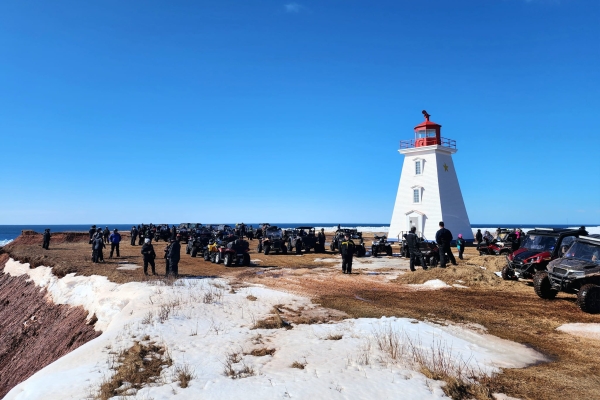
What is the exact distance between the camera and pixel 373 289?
12.4 m

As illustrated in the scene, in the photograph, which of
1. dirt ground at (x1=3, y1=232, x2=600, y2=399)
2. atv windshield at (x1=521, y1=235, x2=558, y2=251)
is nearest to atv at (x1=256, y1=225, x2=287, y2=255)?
dirt ground at (x1=3, y1=232, x2=600, y2=399)

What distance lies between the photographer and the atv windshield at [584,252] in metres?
9.45

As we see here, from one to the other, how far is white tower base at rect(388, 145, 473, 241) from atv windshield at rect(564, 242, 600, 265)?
823 inches

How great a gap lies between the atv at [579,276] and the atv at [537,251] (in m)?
1.31

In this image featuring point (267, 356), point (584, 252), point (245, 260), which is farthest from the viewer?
point (245, 260)

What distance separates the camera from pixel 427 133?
1281 inches

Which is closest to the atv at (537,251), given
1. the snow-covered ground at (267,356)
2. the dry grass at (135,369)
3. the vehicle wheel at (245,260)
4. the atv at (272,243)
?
the snow-covered ground at (267,356)

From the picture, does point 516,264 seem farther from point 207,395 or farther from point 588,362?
point 207,395

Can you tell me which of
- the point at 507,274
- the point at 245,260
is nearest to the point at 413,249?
the point at 507,274

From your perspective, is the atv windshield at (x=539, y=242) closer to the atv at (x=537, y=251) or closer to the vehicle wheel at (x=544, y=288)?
the atv at (x=537, y=251)

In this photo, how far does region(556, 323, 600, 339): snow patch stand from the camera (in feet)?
24.3

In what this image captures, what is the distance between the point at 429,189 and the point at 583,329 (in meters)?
24.8

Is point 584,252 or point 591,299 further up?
point 584,252

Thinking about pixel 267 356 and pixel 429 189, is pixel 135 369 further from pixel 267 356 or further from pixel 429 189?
pixel 429 189
